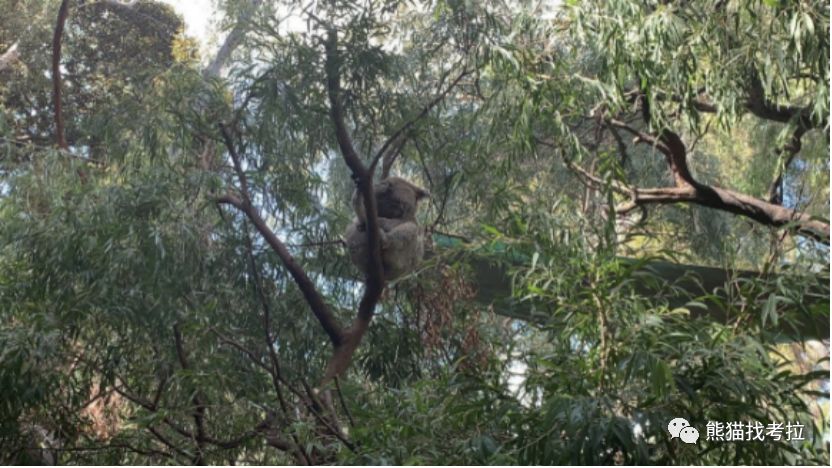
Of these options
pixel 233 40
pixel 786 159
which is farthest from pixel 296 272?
pixel 786 159

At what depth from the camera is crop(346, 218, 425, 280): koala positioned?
296 centimetres

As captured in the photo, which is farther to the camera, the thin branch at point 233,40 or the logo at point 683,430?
the thin branch at point 233,40

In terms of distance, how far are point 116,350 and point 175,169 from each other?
22.5 inches

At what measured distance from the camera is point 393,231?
3.03 metres

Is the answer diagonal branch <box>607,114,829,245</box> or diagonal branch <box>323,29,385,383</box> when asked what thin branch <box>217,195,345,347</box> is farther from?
diagonal branch <box>607,114,829,245</box>

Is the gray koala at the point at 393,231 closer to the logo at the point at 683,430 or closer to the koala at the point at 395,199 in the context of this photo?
the koala at the point at 395,199

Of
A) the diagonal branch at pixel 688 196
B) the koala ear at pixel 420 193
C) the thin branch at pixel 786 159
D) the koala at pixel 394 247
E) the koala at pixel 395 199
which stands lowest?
the koala at pixel 394 247

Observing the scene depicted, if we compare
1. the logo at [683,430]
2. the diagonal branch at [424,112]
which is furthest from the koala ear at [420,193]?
the logo at [683,430]

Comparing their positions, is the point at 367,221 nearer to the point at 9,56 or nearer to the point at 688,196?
the point at 688,196

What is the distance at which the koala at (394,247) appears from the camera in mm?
2955

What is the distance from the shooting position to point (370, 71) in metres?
2.77

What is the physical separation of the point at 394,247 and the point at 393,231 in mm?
68

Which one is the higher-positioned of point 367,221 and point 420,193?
point 420,193

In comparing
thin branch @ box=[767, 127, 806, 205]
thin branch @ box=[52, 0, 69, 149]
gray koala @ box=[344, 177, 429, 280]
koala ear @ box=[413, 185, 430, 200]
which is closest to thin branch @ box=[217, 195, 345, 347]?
gray koala @ box=[344, 177, 429, 280]
